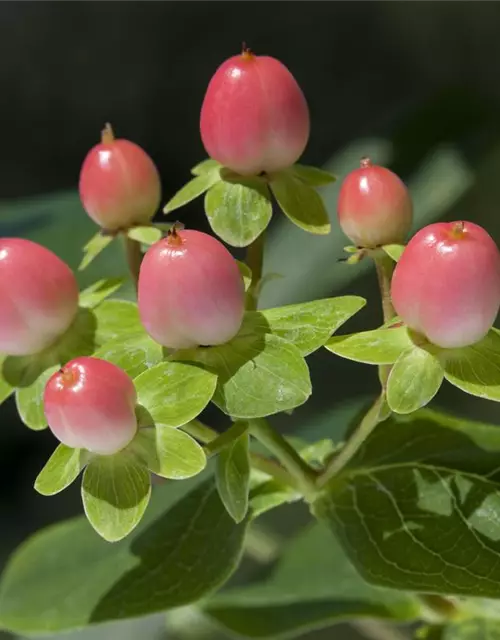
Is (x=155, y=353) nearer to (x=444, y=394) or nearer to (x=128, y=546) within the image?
(x=128, y=546)

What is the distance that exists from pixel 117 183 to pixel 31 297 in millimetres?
99

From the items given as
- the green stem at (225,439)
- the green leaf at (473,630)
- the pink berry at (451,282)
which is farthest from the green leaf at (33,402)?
the green leaf at (473,630)

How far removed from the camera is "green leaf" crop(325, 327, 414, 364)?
448 mm

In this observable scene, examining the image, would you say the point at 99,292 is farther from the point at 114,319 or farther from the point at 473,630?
the point at 473,630

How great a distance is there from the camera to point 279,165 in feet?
1.76

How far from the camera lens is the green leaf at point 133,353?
0.48 m

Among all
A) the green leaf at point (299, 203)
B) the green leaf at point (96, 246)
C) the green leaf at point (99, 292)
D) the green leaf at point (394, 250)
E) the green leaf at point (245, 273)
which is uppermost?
the green leaf at point (299, 203)

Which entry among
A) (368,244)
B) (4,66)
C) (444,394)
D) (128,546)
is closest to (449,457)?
(368,244)

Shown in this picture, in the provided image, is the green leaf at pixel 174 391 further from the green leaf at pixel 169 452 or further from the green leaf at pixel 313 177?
the green leaf at pixel 313 177

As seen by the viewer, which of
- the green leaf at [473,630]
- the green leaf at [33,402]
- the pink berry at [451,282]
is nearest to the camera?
the pink berry at [451,282]

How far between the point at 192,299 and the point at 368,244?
0.13 meters

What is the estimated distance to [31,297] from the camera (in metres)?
0.51

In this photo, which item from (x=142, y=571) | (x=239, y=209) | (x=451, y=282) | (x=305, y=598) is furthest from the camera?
(x=305, y=598)

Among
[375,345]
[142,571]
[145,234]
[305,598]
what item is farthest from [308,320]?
[305,598]
